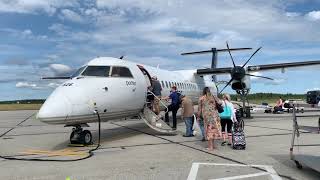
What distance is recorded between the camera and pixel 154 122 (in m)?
16.0

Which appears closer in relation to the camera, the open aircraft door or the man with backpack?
the man with backpack

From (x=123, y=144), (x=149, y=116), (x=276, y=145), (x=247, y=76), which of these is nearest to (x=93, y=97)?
(x=123, y=144)

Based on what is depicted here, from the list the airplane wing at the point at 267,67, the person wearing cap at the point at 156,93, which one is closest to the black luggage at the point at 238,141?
the person wearing cap at the point at 156,93

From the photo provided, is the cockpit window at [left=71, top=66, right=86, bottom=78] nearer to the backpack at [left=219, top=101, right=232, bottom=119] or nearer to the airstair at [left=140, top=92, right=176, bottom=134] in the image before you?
the airstair at [left=140, top=92, right=176, bottom=134]

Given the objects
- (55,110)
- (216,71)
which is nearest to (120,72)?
(55,110)

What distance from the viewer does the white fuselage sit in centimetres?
1160

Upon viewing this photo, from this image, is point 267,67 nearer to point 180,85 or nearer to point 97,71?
point 180,85

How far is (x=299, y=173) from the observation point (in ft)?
26.0

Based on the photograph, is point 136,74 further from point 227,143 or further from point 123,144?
point 227,143

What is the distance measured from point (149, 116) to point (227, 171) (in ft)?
27.0

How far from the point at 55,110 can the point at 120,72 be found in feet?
12.6

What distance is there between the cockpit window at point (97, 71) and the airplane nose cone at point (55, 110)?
2.04m

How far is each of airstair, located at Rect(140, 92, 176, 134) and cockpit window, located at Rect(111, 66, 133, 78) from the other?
73.6 inches

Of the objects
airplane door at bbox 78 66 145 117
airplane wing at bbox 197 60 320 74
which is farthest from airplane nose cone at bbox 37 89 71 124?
airplane wing at bbox 197 60 320 74
